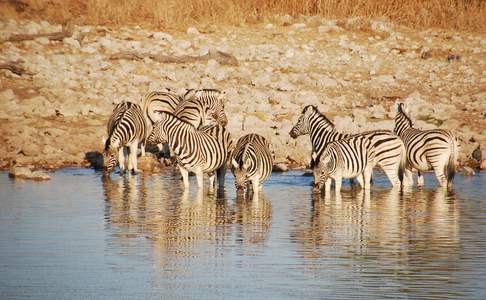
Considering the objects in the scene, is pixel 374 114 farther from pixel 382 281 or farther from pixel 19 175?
pixel 382 281

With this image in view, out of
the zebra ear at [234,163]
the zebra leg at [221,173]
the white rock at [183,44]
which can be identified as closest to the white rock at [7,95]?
the white rock at [183,44]

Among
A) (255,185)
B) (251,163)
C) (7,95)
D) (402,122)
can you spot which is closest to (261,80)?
(7,95)

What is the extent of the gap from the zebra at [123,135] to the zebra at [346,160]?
3503 mm

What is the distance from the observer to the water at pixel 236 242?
30.7 feet

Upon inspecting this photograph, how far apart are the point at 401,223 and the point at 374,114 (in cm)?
794

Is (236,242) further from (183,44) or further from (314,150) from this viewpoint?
(183,44)

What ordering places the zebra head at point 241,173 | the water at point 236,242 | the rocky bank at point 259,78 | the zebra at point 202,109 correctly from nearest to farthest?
1. the water at point 236,242
2. the zebra head at point 241,173
3. the zebra at point 202,109
4. the rocky bank at point 259,78

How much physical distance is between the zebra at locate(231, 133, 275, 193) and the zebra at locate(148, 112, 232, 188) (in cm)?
46

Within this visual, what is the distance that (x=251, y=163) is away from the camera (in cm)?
1505

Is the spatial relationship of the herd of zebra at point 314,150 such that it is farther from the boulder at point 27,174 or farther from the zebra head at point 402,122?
the boulder at point 27,174

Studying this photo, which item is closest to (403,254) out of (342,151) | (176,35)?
(342,151)

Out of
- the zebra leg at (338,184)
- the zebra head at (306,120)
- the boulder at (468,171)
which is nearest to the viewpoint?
the zebra leg at (338,184)

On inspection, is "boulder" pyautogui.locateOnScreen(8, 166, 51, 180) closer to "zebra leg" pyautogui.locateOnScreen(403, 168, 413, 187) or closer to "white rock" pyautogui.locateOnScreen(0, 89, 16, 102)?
"white rock" pyautogui.locateOnScreen(0, 89, 16, 102)

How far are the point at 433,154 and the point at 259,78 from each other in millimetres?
6910
